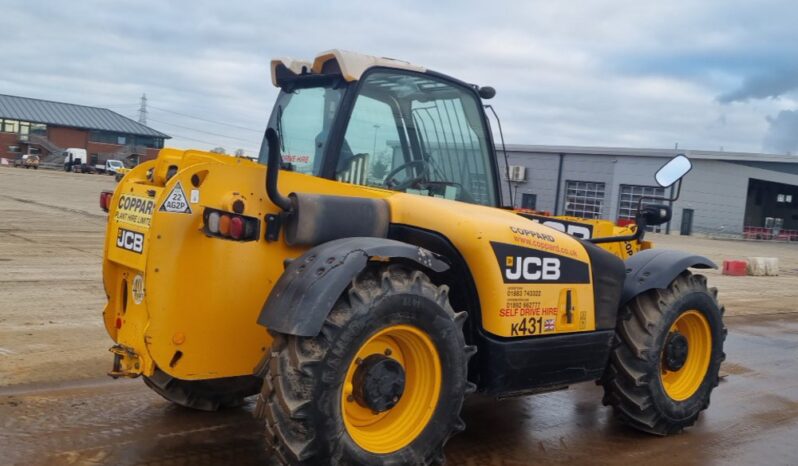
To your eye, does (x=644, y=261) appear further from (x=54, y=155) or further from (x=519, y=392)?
(x=54, y=155)

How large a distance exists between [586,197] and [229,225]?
1740 inches

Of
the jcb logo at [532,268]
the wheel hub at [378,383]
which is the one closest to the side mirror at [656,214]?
the jcb logo at [532,268]

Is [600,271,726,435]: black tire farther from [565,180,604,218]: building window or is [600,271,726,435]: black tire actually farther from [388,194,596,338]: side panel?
[565,180,604,218]: building window

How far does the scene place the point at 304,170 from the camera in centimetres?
477

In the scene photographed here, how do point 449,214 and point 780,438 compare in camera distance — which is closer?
point 449,214

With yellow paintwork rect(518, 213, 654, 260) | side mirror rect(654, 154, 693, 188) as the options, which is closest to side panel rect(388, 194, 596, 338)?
side mirror rect(654, 154, 693, 188)

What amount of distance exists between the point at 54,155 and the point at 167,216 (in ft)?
246

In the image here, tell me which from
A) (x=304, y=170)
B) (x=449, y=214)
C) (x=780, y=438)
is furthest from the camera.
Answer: (x=780, y=438)

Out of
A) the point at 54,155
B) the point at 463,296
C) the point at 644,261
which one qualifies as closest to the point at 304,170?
the point at 463,296

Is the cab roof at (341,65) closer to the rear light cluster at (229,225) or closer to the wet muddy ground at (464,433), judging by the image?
the rear light cluster at (229,225)

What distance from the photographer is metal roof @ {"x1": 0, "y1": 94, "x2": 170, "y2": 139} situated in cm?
7594

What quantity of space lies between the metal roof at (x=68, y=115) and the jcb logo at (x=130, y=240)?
79182 millimetres

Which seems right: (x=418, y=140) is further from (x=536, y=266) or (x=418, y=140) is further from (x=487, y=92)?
(x=536, y=266)

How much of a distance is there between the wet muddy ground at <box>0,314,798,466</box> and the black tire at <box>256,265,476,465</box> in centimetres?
82
